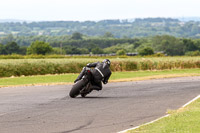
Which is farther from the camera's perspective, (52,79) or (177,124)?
(52,79)

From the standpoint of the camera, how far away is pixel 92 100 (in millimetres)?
17531

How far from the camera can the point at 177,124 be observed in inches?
448

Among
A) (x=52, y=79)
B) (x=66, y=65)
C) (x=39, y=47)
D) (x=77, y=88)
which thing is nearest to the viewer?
(x=77, y=88)

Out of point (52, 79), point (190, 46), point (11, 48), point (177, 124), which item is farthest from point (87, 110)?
point (190, 46)

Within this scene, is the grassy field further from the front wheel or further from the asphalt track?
the front wheel

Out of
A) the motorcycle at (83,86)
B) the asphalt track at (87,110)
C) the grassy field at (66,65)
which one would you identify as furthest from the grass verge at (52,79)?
the motorcycle at (83,86)

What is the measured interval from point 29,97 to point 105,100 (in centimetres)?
315

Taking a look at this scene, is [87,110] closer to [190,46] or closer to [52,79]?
[52,79]

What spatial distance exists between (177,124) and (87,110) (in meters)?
4.04

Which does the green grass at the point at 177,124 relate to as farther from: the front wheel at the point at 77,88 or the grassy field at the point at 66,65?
the grassy field at the point at 66,65

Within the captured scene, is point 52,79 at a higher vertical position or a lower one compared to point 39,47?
higher

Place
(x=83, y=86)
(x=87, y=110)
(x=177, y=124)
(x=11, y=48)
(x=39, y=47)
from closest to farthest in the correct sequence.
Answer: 1. (x=177, y=124)
2. (x=87, y=110)
3. (x=83, y=86)
4. (x=39, y=47)
5. (x=11, y=48)

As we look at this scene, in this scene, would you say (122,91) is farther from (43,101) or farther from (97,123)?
(97,123)

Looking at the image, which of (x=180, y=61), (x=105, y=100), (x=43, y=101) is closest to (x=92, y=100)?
(x=105, y=100)
